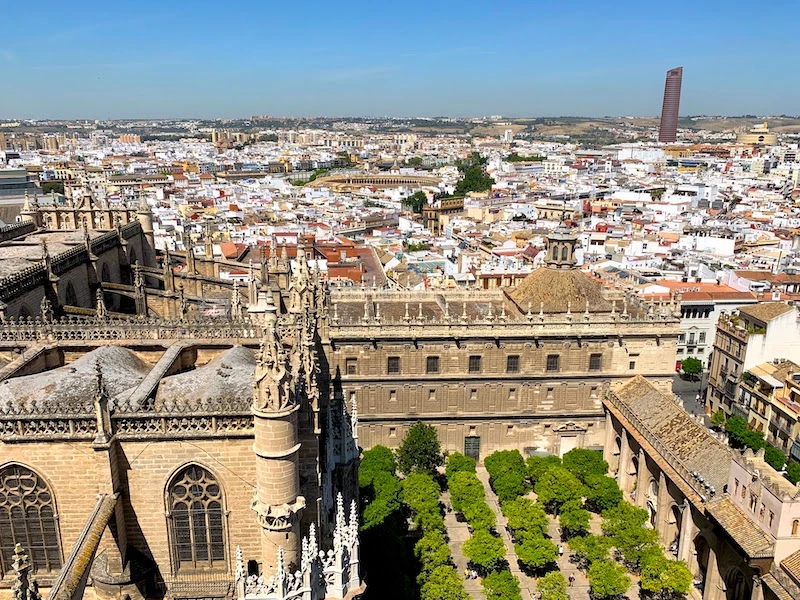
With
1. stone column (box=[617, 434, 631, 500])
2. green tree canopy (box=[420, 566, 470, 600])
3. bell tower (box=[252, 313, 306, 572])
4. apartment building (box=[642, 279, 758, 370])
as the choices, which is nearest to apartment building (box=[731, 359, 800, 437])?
apartment building (box=[642, 279, 758, 370])

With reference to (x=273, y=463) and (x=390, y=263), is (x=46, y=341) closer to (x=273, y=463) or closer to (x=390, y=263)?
(x=273, y=463)

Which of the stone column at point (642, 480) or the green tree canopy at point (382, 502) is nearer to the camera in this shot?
the green tree canopy at point (382, 502)

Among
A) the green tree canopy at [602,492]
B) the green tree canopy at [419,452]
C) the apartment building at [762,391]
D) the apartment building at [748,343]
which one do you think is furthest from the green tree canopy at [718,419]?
the green tree canopy at [419,452]

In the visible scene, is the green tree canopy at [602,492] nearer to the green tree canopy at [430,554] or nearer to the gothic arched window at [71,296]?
the green tree canopy at [430,554]

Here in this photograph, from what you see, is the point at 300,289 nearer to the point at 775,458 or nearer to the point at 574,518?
the point at 574,518

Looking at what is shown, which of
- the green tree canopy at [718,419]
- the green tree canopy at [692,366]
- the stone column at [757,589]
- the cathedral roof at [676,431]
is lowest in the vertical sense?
the green tree canopy at [718,419]

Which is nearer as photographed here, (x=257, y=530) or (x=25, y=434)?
(x=25, y=434)

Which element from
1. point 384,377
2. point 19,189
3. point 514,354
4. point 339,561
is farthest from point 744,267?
point 19,189
